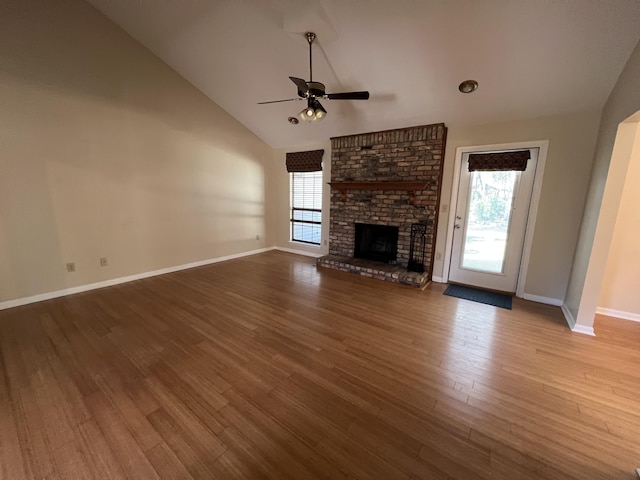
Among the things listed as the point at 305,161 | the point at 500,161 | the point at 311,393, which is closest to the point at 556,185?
the point at 500,161

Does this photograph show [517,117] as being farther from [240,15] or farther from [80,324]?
[80,324]

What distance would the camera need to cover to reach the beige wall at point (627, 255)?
9.07 feet

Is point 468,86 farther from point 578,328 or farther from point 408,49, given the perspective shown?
point 578,328

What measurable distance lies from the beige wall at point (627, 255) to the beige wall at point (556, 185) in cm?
34

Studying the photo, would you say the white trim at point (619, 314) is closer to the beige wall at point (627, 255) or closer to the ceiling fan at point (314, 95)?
the beige wall at point (627, 255)

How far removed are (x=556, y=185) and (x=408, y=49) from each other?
244cm

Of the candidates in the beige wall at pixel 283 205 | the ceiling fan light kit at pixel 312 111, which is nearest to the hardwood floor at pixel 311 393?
the ceiling fan light kit at pixel 312 111

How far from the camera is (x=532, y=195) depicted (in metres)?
3.29

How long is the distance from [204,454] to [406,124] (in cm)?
436

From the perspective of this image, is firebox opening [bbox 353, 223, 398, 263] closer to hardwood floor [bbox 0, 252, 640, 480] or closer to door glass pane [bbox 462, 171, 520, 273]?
door glass pane [bbox 462, 171, 520, 273]

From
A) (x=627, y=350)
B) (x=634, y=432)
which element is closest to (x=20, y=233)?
(x=634, y=432)

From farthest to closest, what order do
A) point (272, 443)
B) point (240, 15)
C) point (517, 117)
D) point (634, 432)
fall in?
1. point (517, 117)
2. point (240, 15)
3. point (634, 432)
4. point (272, 443)

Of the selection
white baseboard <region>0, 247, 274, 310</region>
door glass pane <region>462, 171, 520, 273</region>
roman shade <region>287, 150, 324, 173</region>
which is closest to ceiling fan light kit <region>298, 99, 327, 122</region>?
roman shade <region>287, 150, 324, 173</region>

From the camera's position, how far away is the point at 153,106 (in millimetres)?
3812
